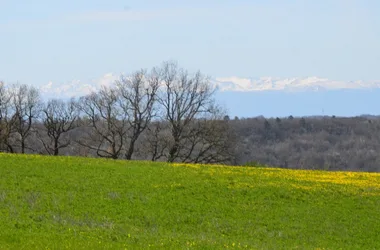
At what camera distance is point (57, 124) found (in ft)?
261

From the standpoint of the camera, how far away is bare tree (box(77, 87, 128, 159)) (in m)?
74.4

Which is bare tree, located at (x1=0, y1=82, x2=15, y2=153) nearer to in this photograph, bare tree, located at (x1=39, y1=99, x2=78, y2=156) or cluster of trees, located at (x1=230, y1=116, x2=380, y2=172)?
bare tree, located at (x1=39, y1=99, x2=78, y2=156)

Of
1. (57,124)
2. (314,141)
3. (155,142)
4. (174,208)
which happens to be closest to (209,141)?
(155,142)

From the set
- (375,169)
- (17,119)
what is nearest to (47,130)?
(17,119)

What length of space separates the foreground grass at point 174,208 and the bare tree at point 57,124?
3849 centimetres

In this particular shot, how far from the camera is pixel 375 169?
94.8m

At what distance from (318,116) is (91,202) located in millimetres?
111096

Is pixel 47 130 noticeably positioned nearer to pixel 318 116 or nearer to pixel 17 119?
pixel 17 119

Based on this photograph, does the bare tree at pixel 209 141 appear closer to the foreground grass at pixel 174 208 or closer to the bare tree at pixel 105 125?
the bare tree at pixel 105 125

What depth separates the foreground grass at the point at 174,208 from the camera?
17781 millimetres

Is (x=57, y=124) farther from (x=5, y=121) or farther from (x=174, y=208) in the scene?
(x=174, y=208)

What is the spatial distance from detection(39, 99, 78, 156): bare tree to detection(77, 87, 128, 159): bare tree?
2575 millimetres

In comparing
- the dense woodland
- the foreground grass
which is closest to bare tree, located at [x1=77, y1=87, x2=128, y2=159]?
the dense woodland

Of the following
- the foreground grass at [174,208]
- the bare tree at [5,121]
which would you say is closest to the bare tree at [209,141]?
the bare tree at [5,121]
